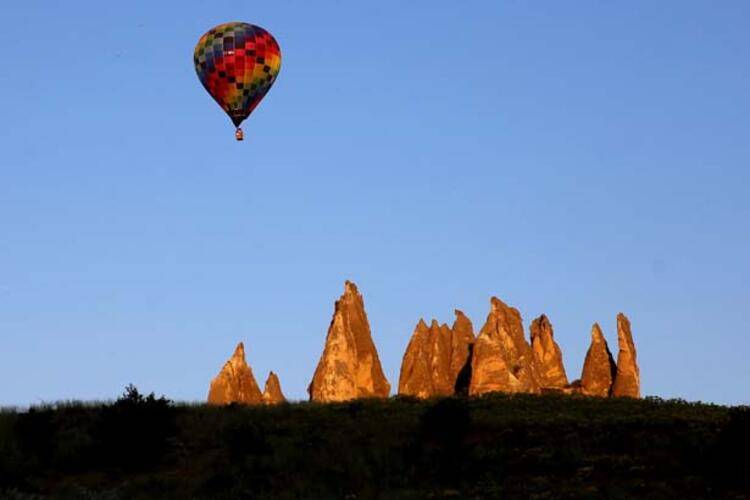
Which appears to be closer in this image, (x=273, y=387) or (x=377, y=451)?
(x=377, y=451)

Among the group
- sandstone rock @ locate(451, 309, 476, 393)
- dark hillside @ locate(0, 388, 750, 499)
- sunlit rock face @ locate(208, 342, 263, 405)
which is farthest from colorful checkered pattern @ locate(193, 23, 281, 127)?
sandstone rock @ locate(451, 309, 476, 393)

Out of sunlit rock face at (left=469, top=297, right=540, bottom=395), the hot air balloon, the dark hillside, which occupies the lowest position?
the dark hillside

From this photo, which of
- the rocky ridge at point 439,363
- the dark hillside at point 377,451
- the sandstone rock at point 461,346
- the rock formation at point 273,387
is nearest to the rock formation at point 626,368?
the rocky ridge at point 439,363

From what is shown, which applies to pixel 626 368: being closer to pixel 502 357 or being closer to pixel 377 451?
pixel 502 357

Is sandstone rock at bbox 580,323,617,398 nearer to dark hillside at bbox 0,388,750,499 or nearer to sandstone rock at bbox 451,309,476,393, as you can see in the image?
sandstone rock at bbox 451,309,476,393

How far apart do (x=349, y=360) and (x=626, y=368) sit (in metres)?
30.1

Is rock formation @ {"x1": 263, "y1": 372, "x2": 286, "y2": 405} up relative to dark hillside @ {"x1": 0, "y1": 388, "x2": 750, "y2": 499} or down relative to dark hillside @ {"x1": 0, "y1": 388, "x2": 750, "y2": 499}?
up

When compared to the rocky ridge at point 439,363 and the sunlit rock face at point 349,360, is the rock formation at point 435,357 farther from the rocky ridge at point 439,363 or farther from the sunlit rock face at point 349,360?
the sunlit rock face at point 349,360

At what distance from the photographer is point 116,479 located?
48.4m

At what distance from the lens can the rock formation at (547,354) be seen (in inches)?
5709

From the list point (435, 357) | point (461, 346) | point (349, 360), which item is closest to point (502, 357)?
point (349, 360)

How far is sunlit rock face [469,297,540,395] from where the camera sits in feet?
377

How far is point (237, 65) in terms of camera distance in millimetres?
81688

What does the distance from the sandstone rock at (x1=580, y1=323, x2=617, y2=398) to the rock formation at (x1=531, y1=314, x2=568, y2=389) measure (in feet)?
12.1
